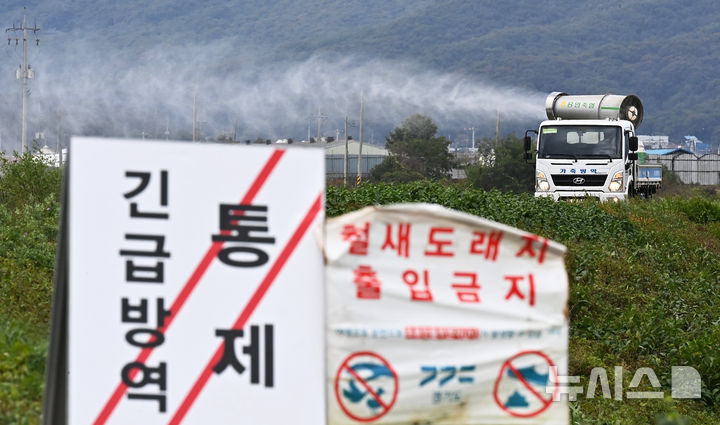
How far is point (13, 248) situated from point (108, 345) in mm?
8527

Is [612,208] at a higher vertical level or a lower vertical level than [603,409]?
higher

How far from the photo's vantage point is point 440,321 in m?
4.48

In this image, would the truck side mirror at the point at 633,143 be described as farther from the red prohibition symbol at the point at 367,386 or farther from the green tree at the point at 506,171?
the green tree at the point at 506,171

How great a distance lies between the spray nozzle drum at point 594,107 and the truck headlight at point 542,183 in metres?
2.91

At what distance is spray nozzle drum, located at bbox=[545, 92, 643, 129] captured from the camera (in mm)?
27953

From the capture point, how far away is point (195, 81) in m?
168

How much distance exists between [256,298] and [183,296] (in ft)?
1.01

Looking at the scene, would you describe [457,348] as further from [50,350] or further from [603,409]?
[603,409]

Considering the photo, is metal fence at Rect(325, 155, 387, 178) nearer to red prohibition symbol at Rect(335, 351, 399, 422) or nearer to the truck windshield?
the truck windshield

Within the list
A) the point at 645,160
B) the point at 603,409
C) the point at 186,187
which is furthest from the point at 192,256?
the point at 645,160

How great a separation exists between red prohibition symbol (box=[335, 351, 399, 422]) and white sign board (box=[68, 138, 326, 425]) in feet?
0.35
